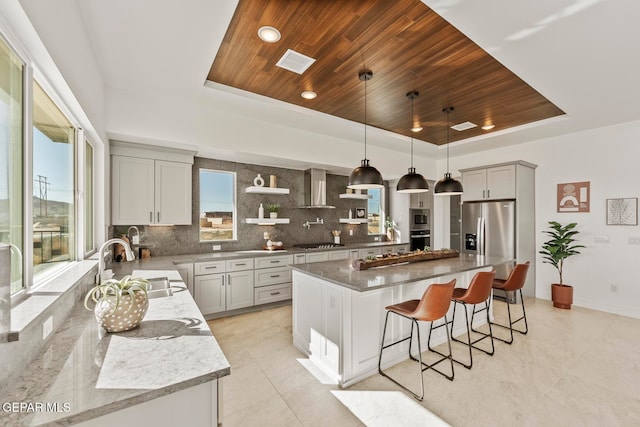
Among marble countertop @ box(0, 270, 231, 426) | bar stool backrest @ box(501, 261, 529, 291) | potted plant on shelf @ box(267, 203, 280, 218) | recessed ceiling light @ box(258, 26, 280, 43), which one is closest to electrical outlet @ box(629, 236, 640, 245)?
bar stool backrest @ box(501, 261, 529, 291)

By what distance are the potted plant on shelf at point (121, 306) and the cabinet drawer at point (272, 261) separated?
2786mm

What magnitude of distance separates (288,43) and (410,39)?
99cm

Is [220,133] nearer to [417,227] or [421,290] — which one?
[421,290]

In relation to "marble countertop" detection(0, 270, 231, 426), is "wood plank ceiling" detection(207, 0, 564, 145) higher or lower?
higher

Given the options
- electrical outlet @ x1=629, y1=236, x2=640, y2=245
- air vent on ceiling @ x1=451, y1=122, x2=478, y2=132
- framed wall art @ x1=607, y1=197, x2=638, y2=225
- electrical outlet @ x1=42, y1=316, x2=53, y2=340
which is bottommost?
electrical outlet @ x1=42, y1=316, x2=53, y2=340

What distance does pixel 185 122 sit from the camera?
3443 millimetres

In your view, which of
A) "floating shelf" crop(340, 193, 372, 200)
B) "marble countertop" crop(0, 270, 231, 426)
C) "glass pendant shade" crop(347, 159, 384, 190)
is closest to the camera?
"marble countertop" crop(0, 270, 231, 426)

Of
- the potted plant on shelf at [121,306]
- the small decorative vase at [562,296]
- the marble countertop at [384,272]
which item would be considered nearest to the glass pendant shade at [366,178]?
the marble countertop at [384,272]

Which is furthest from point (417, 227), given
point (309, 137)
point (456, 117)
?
point (309, 137)

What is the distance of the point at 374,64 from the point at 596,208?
14.4 ft

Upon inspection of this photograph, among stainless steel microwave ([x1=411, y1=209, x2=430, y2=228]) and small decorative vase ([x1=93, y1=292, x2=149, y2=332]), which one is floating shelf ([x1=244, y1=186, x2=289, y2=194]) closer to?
stainless steel microwave ([x1=411, y1=209, x2=430, y2=228])

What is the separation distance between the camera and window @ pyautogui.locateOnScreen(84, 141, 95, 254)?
8.80ft

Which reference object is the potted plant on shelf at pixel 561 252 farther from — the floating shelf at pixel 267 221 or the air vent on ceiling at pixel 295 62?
the air vent on ceiling at pixel 295 62

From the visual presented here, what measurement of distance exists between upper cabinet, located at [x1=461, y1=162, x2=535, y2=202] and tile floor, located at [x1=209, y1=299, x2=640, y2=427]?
95.8 inches
